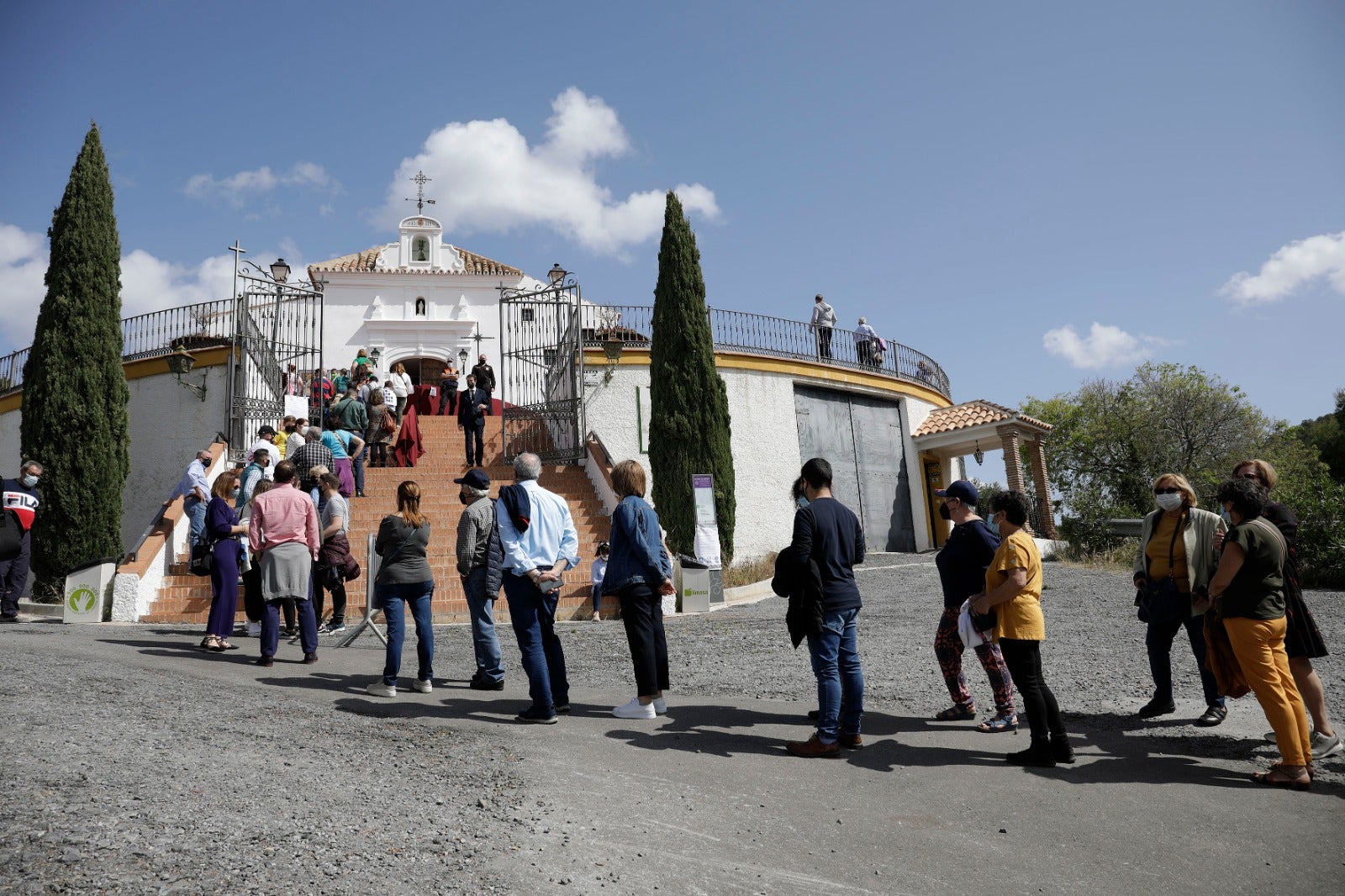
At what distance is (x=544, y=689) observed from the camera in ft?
18.0

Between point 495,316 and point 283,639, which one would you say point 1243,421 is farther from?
point 283,639

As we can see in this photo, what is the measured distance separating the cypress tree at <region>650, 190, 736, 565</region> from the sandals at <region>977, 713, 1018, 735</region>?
9112 mm

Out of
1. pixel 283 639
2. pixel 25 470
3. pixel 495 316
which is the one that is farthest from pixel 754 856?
pixel 495 316

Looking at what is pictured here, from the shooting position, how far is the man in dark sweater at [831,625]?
193 inches

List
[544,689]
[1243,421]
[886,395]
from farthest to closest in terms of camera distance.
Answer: [1243,421], [886,395], [544,689]

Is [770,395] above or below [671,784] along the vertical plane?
above

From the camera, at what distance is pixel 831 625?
4914 millimetres

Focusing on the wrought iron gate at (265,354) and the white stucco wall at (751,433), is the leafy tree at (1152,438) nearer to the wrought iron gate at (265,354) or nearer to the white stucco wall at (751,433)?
the white stucco wall at (751,433)

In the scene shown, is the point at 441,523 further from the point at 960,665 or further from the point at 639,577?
the point at 960,665

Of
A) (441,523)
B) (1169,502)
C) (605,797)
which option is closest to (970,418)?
(441,523)

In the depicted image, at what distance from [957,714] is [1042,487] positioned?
15.9 m

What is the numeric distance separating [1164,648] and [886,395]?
53.5 ft

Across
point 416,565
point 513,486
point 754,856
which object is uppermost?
point 513,486

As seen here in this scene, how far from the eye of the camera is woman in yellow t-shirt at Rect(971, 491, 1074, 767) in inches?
185
